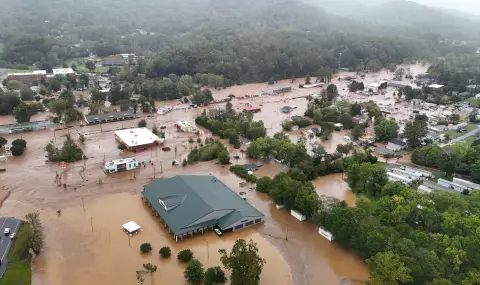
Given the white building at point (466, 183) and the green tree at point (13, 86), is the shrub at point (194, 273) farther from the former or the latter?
the green tree at point (13, 86)

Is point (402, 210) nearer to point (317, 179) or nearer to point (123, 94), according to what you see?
point (317, 179)

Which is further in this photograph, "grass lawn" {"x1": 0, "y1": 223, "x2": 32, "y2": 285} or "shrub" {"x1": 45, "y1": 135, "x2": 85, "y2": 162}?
"shrub" {"x1": 45, "y1": 135, "x2": 85, "y2": 162}

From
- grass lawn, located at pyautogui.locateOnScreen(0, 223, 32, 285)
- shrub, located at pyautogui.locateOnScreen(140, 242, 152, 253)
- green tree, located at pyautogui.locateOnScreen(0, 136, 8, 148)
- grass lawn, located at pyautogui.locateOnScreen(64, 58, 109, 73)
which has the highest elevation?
shrub, located at pyautogui.locateOnScreen(140, 242, 152, 253)

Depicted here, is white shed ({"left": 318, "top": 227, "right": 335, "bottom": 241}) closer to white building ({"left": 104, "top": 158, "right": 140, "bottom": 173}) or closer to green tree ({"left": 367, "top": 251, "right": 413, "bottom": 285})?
green tree ({"left": 367, "top": 251, "right": 413, "bottom": 285})

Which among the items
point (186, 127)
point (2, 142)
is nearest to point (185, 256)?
point (186, 127)

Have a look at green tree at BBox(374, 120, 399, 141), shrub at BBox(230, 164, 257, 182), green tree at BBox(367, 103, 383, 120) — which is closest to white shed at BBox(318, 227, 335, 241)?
shrub at BBox(230, 164, 257, 182)

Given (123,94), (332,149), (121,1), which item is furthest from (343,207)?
(121,1)

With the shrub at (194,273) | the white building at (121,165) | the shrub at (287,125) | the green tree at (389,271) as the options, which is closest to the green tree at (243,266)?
the shrub at (194,273)
